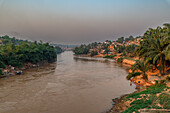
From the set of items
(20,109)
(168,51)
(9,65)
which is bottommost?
(20,109)

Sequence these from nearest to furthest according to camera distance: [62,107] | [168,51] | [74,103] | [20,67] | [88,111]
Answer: [88,111] → [62,107] → [74,103] → [168,51] → [20,67]

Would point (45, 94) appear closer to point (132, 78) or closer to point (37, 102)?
point (37, 102)

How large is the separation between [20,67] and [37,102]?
28.7 metres

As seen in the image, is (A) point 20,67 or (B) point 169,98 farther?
(A) point 20,67

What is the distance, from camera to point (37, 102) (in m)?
16.7

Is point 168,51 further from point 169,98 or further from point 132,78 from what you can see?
point 132,78

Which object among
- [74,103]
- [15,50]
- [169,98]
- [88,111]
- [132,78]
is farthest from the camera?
[15,50]

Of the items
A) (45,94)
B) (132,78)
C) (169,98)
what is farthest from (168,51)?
(45,94)

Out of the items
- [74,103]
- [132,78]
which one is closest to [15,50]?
[74,103]

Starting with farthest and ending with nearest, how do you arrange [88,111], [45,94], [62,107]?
1. [45,94]
2. [62,107]
3. [88,111]

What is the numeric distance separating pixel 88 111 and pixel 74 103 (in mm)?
2939

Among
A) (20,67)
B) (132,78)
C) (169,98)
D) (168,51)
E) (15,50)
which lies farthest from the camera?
(15,50)

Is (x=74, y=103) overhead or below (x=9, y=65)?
below

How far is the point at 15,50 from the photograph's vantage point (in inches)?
1722
